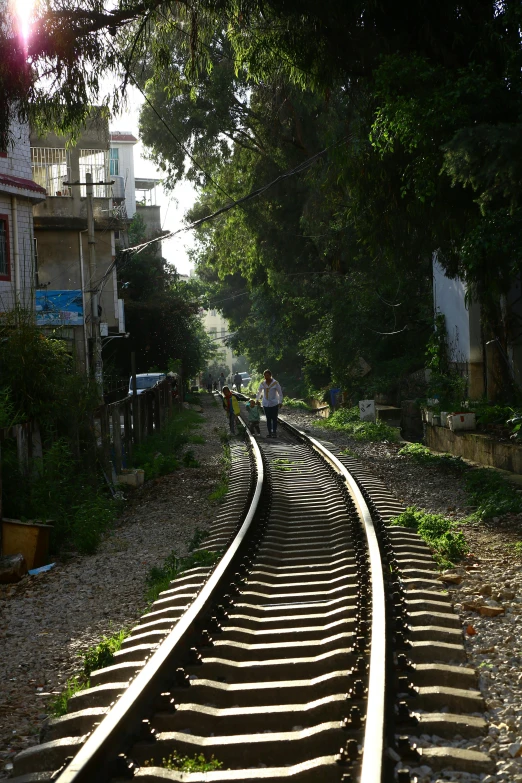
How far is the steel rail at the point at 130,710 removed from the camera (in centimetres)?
364

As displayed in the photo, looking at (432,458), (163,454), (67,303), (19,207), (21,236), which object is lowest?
(432,458)

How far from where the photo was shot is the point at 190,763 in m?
3.92

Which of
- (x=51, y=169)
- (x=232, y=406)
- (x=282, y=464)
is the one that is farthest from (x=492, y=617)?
(x=51, y=169)

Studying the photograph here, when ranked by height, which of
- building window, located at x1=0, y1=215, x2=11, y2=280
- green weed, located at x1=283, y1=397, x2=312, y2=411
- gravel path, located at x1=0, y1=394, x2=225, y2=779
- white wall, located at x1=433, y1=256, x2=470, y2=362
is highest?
building window, located at x1=0, y1=215, x2=11, y2=280

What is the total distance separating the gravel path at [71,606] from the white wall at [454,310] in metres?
10.4

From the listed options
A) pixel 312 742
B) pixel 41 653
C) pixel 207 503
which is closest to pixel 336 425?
pixel 207 503

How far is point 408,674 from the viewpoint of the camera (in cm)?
500

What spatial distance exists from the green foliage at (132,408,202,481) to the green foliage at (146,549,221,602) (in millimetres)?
8090

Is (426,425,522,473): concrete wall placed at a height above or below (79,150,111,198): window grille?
below

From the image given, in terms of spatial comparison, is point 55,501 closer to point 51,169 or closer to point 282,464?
point 282,464

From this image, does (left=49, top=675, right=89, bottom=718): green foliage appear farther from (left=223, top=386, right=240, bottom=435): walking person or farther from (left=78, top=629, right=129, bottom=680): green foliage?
(left=223, top=386, right=240, bottom=435): walking person

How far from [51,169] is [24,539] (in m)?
25.4

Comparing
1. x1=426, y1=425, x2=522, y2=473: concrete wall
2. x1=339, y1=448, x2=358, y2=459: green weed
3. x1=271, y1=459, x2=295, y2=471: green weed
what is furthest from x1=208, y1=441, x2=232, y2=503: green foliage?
x1=426, y1=425, x2=522, y2=473: concrete wall

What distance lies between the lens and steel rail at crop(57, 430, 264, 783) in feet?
11.9
